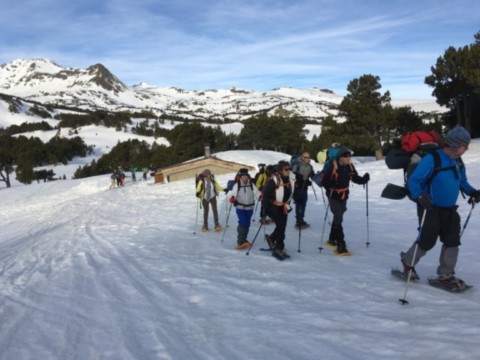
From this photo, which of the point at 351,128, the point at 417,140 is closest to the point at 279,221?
the point at 417,140

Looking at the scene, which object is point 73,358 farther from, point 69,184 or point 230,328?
point 69,184

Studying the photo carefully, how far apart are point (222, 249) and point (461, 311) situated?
5558 mm

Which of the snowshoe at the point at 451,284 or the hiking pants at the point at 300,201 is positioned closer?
the snowshoe at the point at 451,284

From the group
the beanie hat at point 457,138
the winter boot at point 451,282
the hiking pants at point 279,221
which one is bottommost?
the winter boot at point 451,282

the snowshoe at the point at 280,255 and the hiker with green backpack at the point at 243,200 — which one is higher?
the hiker with green backpack at the point at 243,200

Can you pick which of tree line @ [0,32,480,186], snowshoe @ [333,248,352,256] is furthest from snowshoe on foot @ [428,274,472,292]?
tree line @ [0,32,480,186]

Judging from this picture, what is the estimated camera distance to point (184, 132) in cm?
6328

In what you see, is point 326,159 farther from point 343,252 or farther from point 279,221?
point 343,252

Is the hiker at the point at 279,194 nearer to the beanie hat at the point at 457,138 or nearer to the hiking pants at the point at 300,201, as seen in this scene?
the hiking pants at the point at 300,201

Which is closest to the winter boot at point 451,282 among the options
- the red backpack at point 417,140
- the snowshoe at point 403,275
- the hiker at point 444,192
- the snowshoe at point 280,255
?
the hiker at point 444,192

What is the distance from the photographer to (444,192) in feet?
15.5

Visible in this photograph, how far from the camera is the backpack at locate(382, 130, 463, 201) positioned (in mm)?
4742

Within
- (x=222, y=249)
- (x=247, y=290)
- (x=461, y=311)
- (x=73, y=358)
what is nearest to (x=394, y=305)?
(x=461, y=311)

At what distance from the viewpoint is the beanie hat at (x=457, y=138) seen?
14.8ft
